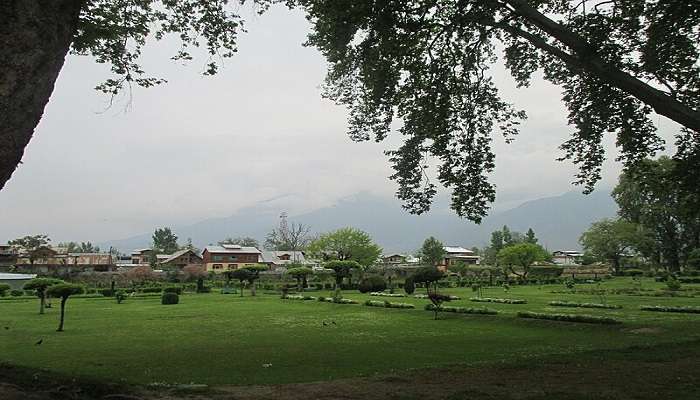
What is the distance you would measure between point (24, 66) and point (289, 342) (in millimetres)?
12275

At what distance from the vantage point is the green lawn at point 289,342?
10.9m

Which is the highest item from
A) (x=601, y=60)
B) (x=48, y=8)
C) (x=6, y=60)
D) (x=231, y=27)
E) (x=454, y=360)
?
(x=231, y=27)

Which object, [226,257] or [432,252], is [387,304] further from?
[226,257]

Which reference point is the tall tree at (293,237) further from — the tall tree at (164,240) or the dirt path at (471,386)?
the dirt path at (471,386)

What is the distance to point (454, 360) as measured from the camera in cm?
1195

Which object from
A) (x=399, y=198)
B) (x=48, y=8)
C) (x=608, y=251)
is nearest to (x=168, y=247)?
(x=608, y=251)

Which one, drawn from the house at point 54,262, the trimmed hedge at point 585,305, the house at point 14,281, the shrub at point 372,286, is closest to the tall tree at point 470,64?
the trimmed hedge at point 585,305

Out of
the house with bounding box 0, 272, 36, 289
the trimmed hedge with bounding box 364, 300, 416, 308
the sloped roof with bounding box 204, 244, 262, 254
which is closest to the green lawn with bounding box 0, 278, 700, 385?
the trimmed hedge with bounding box 364, 300, 416, 308

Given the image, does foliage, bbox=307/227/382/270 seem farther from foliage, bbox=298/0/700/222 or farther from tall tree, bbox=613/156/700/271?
foliage, bbox=298/0/700/222

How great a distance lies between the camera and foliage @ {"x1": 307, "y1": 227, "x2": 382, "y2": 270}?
195 feet

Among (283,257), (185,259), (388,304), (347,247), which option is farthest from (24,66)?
(283,257)

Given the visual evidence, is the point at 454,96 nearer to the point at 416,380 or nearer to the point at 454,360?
the point at 454,360

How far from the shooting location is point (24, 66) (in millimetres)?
4250

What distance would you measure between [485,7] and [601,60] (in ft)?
9.68
